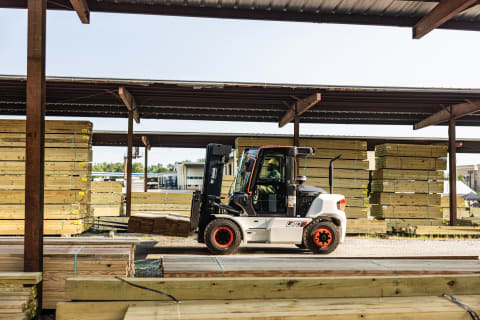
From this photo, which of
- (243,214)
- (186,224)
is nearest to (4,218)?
(186,224)

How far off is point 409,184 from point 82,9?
11006mm

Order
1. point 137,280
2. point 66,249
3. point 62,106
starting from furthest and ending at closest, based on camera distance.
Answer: point 62,106 < point 66,249 < point 137,280

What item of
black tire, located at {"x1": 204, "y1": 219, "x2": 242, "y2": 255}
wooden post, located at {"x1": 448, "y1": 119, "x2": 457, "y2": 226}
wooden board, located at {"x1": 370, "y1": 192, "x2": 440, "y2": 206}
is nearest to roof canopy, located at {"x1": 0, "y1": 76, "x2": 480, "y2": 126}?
wooden post, located at {"x1": 448, "y1": 119, "x2": 457, "y2": 226}

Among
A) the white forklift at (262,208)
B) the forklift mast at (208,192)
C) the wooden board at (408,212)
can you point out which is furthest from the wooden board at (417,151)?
the forklift mast at (208,192)

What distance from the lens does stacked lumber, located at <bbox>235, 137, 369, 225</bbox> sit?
1309cm

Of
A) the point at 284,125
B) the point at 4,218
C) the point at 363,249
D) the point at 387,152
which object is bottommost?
the point at 363,249

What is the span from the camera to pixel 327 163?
13156mm

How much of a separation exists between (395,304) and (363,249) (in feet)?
23.0

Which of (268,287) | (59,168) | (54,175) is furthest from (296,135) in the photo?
(268,287)

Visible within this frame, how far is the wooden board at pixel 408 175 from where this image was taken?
44.1ft

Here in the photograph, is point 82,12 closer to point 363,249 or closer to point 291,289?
point 291,289

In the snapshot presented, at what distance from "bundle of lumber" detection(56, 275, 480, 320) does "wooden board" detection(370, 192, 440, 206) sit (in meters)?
9.77

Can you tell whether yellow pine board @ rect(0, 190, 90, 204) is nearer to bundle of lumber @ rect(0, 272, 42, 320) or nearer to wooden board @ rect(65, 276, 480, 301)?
bundle of lumber @ rect(0, 272, 42, 320)

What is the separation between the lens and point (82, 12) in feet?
18.6
